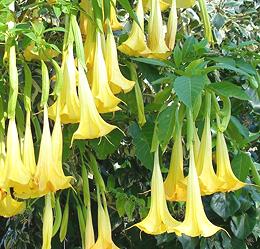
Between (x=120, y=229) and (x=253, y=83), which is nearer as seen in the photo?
(x=253, y=83)

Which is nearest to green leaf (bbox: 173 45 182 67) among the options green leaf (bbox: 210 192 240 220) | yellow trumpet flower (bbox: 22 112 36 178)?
yellow trumpet flower (bbox: 22 112 36 178)

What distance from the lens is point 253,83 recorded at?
3.74 ft

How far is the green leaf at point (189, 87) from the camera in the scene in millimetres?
905

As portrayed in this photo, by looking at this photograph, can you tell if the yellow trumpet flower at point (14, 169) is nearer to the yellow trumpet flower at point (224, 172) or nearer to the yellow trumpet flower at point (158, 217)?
the yellow trumpet flower at point (158, 217)

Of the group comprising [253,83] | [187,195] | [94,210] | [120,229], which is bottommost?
[120,229]

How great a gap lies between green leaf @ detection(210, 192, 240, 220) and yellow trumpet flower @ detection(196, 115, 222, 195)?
66cm

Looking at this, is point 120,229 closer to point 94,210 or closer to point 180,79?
point 94,210

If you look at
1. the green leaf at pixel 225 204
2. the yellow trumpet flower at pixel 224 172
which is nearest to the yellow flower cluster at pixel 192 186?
the yellow trumpet flower at pixel 224 172

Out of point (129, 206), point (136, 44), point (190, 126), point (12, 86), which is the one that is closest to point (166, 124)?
point (190, 126)

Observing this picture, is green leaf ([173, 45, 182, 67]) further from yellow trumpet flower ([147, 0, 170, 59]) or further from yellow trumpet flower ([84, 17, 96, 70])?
yellow trumpet flower ([84, 17, 96, 70])

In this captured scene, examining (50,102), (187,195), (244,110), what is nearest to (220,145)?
(187,195)

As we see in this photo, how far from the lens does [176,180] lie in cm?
105

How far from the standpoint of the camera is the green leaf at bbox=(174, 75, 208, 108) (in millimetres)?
905

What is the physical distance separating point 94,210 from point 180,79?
2.64 feet
